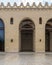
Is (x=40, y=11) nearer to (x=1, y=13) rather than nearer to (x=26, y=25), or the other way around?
(x=26, y=25)

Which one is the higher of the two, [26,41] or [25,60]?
[26,41]

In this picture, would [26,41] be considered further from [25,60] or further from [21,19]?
[25,60]

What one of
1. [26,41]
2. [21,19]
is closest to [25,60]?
[21,19]

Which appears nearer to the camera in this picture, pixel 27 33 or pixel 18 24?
pixel 18 24

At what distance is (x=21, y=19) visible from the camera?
38.3 metres

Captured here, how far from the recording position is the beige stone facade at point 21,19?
3778 cm

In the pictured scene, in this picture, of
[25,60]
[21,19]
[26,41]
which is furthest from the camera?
[26,41]

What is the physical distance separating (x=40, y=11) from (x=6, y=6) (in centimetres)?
528

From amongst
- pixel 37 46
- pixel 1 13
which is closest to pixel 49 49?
pixel 37 46

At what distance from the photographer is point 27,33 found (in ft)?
134

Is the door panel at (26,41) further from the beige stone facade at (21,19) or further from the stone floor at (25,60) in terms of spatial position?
the stone floor at (25,60)

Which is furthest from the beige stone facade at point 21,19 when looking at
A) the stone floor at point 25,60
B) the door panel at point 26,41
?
the stone floor at point 25,60

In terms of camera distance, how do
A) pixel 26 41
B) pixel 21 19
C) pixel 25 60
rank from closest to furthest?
pixel 25 60 < pixel 21 19 < pixel 26 41

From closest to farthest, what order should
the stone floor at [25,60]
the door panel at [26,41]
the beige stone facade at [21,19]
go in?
the stone floor at [25,60]
the beige stone facade at [21,19]
the door panel at [26,41]
